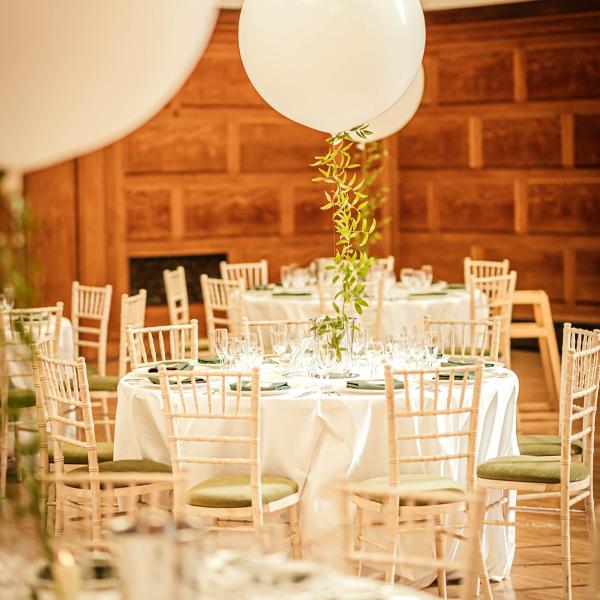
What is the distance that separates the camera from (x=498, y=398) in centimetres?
465

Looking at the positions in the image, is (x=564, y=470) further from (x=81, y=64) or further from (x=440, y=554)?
(x=81, y=64)

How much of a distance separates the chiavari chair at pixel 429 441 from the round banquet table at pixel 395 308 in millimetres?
2958

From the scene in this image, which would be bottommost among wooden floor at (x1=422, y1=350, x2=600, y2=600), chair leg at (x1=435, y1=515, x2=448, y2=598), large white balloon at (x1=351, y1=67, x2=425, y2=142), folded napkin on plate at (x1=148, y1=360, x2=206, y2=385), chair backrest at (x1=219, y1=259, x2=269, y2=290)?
wooden floor at (x1=422, y1=350, x2=600, y2=600)

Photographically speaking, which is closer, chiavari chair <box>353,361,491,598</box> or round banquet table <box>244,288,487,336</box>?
chiavari chair <box>353,361,491,598</box>

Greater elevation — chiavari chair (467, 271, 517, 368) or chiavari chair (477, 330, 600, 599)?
chiavari chair (467, 271, 517, 368)

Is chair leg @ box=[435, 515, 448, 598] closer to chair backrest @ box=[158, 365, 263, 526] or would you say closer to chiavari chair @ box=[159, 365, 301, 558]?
chiavari chair @ box=[159, 365, 301, 558]

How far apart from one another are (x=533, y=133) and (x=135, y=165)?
369 cm

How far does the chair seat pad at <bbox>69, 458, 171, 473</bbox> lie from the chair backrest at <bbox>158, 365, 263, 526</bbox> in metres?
0.13

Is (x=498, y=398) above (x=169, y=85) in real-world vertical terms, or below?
below

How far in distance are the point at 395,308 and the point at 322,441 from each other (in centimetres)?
335

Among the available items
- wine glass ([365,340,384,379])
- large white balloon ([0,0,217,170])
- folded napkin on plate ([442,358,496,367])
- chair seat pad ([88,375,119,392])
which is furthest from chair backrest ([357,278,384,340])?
large white balloon ([0,0,217,170])

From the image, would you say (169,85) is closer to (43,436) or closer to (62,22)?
(62,22)

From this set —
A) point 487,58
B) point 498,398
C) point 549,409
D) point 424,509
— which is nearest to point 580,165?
point 487,58

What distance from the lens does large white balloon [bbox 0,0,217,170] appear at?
1.84m
